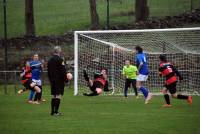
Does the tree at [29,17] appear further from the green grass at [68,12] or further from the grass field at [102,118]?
the grass field at [102,118]

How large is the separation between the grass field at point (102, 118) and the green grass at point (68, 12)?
59.3 ft

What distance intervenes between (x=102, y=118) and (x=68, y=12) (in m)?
32.2

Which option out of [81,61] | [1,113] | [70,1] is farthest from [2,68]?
[70,1]

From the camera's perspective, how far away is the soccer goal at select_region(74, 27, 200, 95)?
28672 mm

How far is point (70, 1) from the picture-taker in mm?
52469

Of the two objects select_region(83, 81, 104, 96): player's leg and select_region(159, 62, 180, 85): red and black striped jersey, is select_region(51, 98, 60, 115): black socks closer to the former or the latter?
select_region(159, 62, 180, 85): red and black striped jersey

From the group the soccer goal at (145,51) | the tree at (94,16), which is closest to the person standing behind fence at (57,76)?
the soccer goal at (145,51)

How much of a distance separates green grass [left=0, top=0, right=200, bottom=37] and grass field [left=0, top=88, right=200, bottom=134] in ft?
59.3

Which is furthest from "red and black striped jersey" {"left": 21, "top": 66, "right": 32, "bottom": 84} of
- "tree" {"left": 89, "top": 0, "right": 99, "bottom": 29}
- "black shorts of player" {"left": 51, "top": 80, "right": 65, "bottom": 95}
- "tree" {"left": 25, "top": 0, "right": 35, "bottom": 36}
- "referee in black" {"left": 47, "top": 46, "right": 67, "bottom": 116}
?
"tree" {"left": 25, "top": 0, "right": 35, "bottom": 36}

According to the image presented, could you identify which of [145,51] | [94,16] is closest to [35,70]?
[145,51]

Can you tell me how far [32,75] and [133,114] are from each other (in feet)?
19.8

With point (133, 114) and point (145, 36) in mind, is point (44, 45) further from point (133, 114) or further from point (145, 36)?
point (133, 114)

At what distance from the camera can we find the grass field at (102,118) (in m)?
16.0

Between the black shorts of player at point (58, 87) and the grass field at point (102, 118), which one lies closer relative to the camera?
the grass field at point (102, 118)
